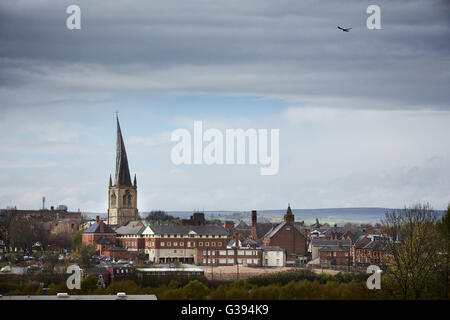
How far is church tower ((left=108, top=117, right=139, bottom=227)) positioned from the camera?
110 metres

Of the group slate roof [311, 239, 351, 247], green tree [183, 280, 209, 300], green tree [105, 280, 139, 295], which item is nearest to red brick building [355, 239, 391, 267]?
slate roof [311, 239, 351, 247]

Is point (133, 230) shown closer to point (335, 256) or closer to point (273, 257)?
point (273, 257)

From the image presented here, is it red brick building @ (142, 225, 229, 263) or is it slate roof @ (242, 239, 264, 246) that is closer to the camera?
slate roof @ (242, 239, 264, 246)

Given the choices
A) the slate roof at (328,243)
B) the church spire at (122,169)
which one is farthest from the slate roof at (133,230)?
the church spire at (122,169)

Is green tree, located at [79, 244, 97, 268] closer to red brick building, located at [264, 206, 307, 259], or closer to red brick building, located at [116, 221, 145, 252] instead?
red brick building, located at [116, 221, 145, 252]

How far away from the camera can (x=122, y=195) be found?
364ft

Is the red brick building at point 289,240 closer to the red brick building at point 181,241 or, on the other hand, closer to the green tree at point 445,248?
the red brick building at point 181,241

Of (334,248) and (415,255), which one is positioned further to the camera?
(334,248)

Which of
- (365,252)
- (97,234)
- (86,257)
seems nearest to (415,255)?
(365,252)

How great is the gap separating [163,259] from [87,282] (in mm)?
30731

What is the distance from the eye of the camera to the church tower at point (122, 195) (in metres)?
110
